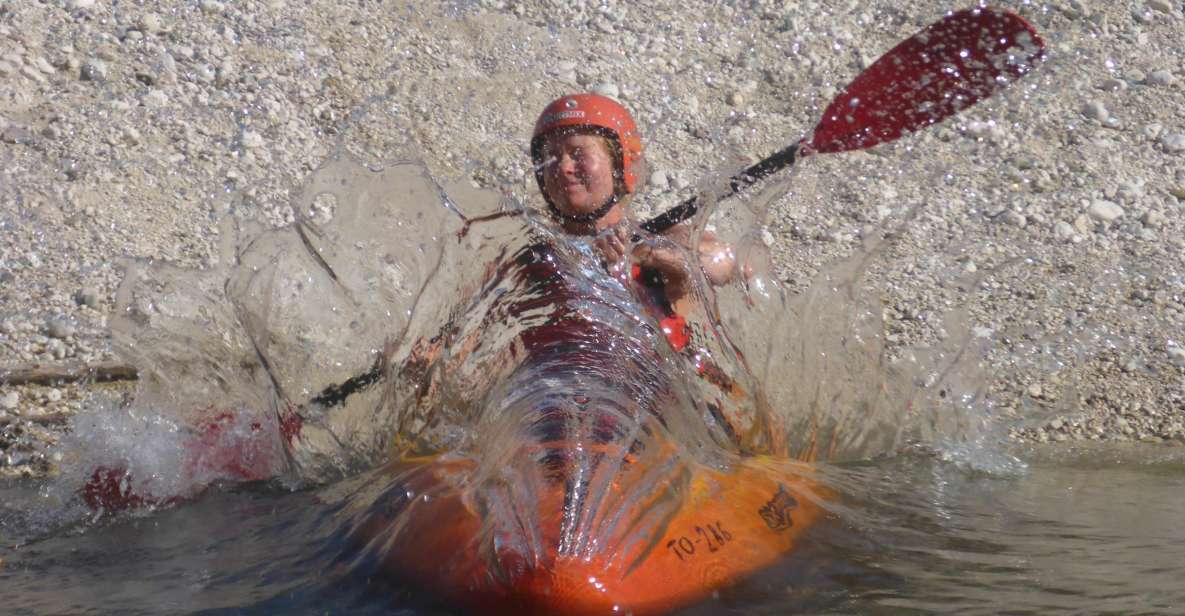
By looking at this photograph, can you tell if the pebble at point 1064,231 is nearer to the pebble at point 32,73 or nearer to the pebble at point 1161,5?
the pebble at point 1161,5

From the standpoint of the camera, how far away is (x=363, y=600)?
113 inches

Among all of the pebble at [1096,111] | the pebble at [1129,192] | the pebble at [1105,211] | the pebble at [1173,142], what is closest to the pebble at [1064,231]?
the pebble at [1105,211]

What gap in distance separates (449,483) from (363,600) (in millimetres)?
452

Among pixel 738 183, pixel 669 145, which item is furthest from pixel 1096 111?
pixel 738 183

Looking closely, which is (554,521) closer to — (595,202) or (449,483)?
(449,483)

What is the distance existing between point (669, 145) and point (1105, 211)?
2.48 m

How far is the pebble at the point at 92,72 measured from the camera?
7.04 metres

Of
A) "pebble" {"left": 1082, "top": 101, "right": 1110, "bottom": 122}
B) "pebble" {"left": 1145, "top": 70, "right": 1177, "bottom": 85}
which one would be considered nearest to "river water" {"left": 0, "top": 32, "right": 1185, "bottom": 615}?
"pebble" {"left": 1082, "top": 101, "right": 1110, "bottom": 122}

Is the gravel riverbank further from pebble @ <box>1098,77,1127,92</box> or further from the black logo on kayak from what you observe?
the black logo on kayak

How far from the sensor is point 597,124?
4.54 m

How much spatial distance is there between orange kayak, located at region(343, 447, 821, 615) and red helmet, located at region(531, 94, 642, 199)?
1.60 meters

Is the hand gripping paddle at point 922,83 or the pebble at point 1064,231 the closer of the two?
the hand gripping paddle at point 922,83

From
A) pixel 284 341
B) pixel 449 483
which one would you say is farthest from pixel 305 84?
pixel 449 483

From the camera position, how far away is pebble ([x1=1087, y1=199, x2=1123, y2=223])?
6.60 meters
